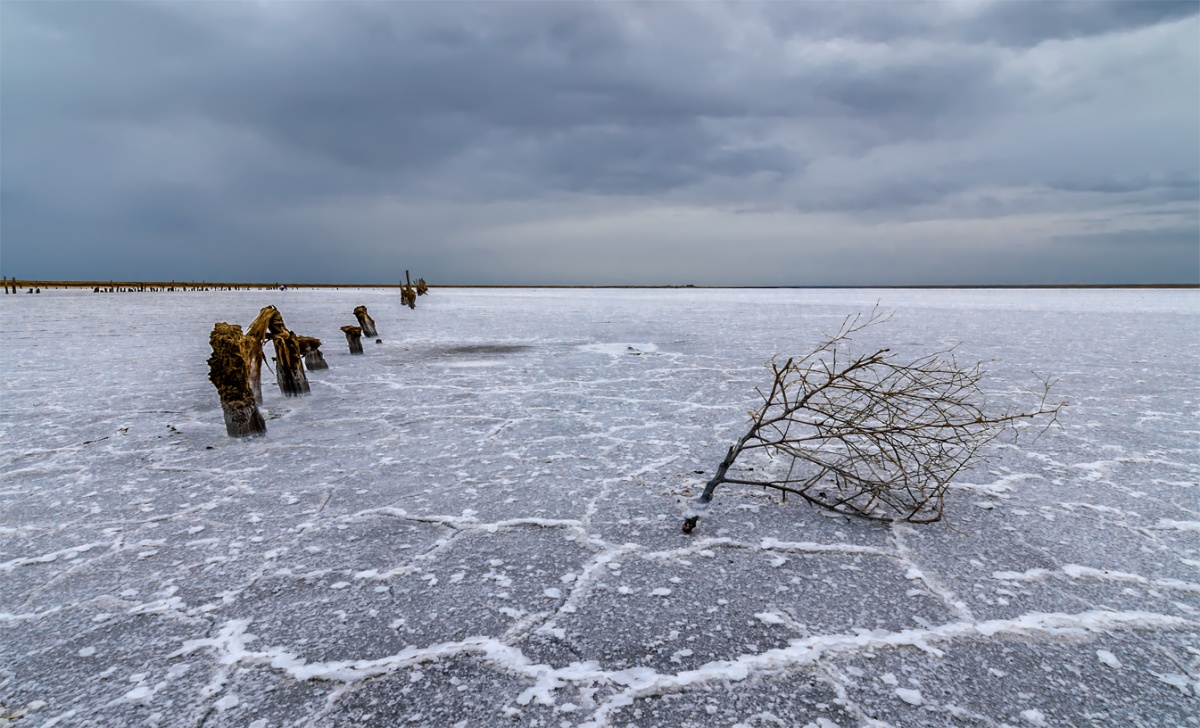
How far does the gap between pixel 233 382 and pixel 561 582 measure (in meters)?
3.63

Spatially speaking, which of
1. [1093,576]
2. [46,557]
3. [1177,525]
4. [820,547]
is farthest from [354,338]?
[1177,525]

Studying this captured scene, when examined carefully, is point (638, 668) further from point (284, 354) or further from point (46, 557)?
point (284, 354)

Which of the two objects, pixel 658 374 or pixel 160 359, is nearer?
pixel 658 374

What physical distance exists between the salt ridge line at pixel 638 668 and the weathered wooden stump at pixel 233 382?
2940 millimetres

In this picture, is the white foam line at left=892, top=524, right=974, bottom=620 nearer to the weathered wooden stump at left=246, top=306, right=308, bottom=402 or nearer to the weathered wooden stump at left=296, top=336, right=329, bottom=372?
the weathered wooden stump at left=246, top=306, right=308, bottom=402

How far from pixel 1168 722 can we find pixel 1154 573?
1.09 m

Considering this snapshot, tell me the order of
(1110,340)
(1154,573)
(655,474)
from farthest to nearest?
(1110,340), (655,474), (1154,573)

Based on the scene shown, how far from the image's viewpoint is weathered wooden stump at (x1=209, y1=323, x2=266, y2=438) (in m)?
4.52

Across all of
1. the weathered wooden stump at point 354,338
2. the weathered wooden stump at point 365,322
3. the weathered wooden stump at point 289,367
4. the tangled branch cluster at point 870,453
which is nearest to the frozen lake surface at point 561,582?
the tangled branch cluster at point 870,453

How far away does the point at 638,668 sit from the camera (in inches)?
72.1

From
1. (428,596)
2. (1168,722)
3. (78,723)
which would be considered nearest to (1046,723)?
(1168,722)

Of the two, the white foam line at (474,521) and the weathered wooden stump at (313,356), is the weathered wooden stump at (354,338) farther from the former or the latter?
the white foam line at (474,521)

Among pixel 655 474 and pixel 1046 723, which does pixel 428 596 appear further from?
pixel 1046 723

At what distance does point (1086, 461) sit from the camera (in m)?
3.83
